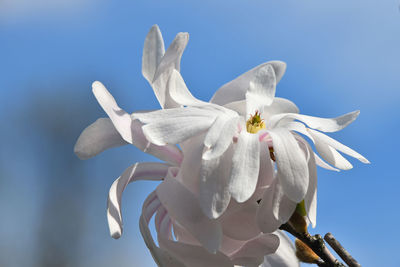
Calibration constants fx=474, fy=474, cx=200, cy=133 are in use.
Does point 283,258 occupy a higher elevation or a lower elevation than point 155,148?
lower

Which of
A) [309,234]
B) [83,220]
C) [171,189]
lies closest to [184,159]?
[171,189]

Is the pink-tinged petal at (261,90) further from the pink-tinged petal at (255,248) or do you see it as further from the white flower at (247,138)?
the pink-tinged petal at (255,248)

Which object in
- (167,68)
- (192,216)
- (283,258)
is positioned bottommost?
(283,258)

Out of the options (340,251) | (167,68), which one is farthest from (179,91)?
(340,251)

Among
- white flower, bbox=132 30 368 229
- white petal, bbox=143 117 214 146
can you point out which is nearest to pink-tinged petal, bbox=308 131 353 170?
white flower, bbox=132 30 368 229

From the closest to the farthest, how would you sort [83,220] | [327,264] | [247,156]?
1. [247,156]
2. [327,264]
3. [83,220]

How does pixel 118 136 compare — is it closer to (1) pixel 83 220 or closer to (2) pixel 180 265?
(2) pixel 180 265

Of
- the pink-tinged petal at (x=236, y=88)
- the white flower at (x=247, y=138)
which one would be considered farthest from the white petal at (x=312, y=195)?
the pink-tinged petal at (x=236, y=88)

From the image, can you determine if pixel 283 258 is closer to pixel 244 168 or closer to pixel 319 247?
pixel 319 247
